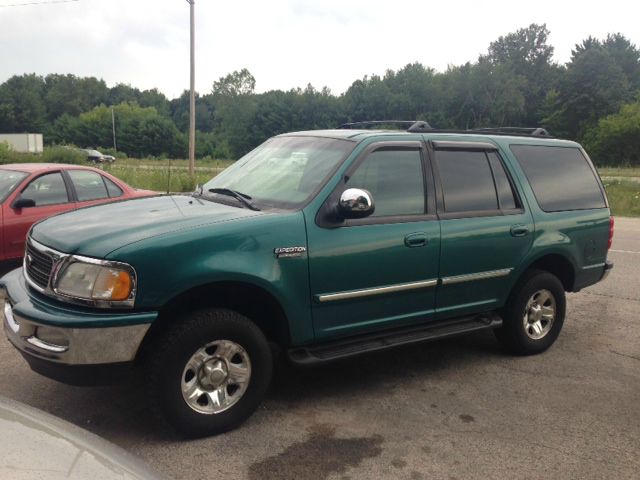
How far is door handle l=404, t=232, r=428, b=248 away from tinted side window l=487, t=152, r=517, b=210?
3.07ft

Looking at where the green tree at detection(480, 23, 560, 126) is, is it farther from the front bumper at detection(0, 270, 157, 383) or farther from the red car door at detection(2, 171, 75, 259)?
the front bumper at detection(0, 270, 157, 383)

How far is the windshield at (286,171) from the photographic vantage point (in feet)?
13.2

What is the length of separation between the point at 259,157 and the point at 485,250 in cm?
184

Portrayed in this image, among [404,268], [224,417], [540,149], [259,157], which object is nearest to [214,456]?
[224,417]

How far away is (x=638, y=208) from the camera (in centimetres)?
1867

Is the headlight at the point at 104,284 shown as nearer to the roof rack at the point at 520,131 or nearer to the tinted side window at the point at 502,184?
the tinted side window at the point at 502,184

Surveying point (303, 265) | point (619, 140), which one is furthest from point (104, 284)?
point (619, 140)

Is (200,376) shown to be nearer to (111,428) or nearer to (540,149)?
(111,428)

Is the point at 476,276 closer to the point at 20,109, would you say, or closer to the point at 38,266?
the point at 38,266

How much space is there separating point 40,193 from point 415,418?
5602mm

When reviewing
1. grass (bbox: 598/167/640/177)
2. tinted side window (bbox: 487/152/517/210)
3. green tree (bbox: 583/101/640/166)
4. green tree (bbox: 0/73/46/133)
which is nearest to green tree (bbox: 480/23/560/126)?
green tree (bbox: 583/101/640/166)

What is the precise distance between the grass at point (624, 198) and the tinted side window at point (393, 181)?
1539 cm

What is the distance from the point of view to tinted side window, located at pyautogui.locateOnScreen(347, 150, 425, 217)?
13.6ft

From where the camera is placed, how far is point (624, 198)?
20.0 metres
